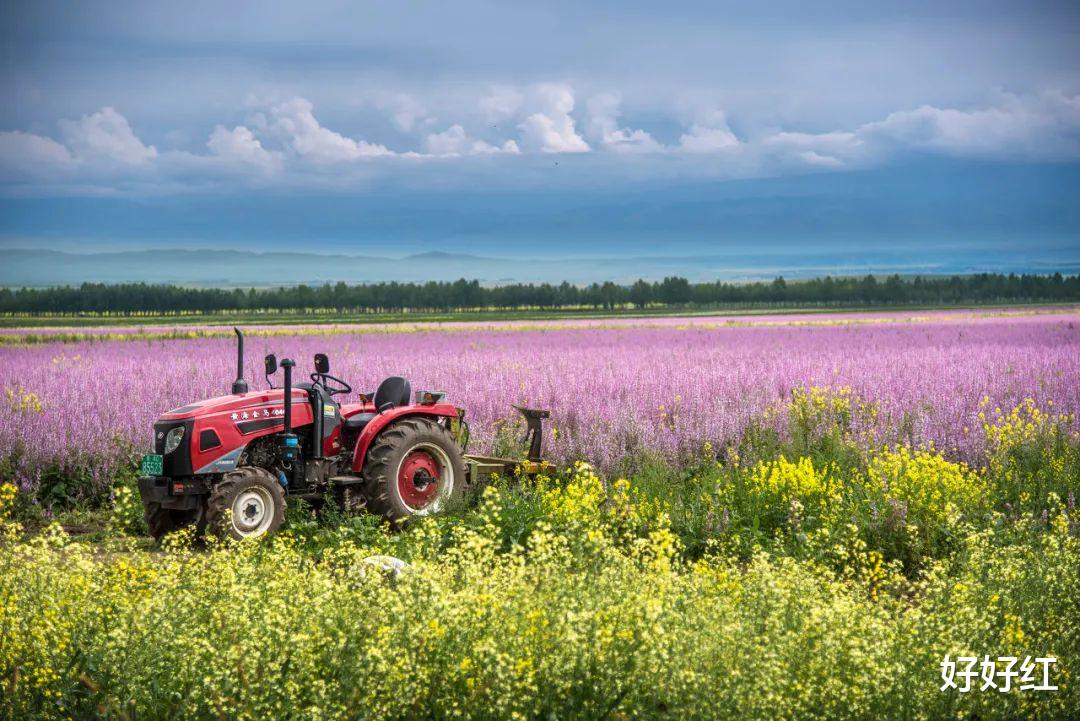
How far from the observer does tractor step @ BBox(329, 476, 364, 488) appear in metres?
9.55

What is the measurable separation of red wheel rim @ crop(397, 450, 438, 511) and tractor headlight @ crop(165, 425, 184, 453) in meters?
1.95

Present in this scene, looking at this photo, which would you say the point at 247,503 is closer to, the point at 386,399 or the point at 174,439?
the point at 174,439

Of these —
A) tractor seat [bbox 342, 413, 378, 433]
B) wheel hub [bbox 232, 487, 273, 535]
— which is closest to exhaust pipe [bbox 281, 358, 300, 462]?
wheel hub [bbox 232, 487, 273, 535]

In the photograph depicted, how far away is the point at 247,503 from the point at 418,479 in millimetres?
1689

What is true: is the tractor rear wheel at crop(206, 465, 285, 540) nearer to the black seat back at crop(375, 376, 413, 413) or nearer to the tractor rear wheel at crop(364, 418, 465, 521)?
the tractor rear wheel at crop(364, 418, 465, 521)

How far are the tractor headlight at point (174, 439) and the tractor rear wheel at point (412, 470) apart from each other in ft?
5.39

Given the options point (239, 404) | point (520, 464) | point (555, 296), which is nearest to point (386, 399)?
point (239, 404)

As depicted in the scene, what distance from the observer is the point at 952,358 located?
21938 millimetres

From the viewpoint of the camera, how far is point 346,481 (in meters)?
9.55

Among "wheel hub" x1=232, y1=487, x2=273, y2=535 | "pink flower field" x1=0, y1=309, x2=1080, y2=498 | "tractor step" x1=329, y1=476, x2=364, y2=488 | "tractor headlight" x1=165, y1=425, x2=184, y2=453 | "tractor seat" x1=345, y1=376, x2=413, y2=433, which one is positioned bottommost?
"wheel hub" x1=232, y1=487, x2=273, y2=535

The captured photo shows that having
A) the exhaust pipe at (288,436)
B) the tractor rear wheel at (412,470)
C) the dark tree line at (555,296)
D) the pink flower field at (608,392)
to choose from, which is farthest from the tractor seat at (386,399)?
the dark tree line at (555,296)

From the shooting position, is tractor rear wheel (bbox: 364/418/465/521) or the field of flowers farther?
tractor rear wheel (bbox: 364/418/465/521)

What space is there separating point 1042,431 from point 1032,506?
272 cm

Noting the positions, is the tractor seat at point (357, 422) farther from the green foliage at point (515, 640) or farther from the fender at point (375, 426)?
the green foliage at point (515, 640)
